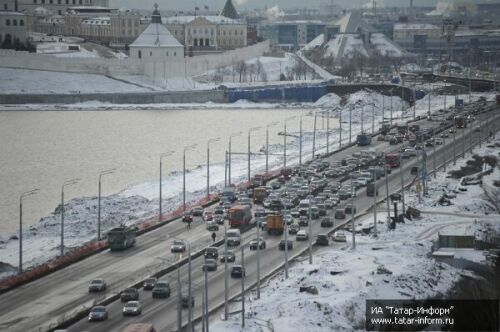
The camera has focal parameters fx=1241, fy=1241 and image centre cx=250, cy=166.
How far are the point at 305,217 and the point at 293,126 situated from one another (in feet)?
46.0

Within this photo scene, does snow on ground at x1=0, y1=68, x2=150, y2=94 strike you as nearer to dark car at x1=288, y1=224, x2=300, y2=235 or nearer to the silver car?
dark car at x1=288, y1=224, x2=300, y2=235

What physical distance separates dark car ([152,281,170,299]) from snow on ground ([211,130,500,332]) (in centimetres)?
57

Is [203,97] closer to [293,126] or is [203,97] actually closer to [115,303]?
[293,126]

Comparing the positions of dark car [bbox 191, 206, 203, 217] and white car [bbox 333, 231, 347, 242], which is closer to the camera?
white car [bbox 333, 231, 347, 242]

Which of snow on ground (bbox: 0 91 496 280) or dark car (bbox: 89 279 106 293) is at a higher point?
dark car (bbox: 89 279 106 293)

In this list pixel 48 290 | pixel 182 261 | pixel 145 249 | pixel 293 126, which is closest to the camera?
pixel 48 290

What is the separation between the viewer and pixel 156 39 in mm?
36812

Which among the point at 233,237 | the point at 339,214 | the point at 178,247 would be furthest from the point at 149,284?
the point at 339,214

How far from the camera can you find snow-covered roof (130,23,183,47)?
120 ft

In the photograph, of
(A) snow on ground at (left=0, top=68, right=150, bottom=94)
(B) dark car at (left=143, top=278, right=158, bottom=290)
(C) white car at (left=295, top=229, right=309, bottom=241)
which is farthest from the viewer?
(A) snow on ground at (left=0, top=68, right=150, bottom=94)

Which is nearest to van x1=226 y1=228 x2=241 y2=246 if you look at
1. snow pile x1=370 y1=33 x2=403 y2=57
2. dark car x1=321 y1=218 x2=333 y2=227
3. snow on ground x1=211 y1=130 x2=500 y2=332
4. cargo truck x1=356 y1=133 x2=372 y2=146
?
snow on ground x1=211 y1=130 x2=500 y2=332

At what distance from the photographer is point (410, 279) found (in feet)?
33.7

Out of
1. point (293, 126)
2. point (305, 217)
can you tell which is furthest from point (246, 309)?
point (293, 126)

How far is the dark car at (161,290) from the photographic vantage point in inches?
379
